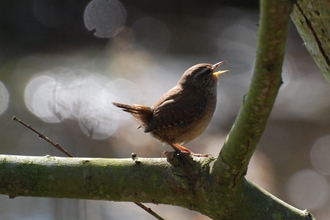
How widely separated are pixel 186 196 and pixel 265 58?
777 millimetres

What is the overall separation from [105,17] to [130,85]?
1677 mm

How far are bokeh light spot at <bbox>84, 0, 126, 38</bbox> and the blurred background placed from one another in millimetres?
17

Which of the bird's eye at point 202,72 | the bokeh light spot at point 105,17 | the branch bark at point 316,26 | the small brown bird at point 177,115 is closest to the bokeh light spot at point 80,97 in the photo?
the bokeh light spot at point 105,17

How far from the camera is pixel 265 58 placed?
4.00 ft

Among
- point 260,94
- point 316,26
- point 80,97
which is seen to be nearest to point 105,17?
point 80,97

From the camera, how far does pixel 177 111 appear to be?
290 cm

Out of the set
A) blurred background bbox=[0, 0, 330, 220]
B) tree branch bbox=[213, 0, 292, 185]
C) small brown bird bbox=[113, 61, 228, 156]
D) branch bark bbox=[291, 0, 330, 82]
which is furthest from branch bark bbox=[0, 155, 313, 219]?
blurred background bbox=[0, 0, 330, 220]

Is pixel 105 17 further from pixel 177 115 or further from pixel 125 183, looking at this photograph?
pixel 125 183

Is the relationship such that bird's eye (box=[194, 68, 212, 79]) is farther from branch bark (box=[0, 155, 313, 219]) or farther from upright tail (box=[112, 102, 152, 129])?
branch bark (box=[0, 155, 313, 219])

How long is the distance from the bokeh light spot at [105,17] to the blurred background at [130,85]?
2cm

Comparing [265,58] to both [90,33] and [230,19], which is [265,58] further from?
[230,19]

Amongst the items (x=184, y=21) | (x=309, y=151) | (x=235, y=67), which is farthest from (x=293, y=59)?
(x=309, y=151)

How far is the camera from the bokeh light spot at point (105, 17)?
759 cm

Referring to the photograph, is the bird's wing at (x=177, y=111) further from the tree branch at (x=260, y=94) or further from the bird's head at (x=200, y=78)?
the tree branch at (x=260, y=94)
